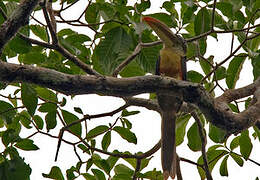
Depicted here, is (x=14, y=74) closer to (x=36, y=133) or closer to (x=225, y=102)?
(x=36, y=133)

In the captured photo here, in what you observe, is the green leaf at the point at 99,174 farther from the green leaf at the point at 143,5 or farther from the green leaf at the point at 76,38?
the green leaf at the point at 143,5

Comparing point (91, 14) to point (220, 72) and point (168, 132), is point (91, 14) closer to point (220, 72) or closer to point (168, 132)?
point (220, 72)

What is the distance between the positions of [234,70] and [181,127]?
85 centimetres

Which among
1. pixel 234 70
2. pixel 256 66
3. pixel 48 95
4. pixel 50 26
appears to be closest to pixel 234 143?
pixel 234 70

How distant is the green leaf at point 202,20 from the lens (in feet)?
12.2

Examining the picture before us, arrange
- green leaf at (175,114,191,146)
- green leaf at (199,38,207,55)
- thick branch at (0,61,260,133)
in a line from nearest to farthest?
1. thick branch at (0,61,260,133)
2. green leaf at (199,38,207,55)
3. green leaf at (175,114,191,146)

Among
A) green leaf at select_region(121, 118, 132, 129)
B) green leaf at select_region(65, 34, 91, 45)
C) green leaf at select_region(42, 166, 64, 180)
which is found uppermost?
green leaf at select_region(65, 34, 91, 45)

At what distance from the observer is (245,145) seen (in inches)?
164

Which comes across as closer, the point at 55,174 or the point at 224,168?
the point at 55,174

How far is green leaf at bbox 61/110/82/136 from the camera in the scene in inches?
155

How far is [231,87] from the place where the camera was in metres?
4.20

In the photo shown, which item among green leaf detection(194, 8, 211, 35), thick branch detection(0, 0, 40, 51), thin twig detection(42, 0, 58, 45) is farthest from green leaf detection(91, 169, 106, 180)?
thick branch detection(0, 0, 40, 51)

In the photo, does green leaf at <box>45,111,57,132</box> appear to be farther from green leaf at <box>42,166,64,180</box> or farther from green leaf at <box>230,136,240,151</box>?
green leaf at <box>230,136,240,151</box>

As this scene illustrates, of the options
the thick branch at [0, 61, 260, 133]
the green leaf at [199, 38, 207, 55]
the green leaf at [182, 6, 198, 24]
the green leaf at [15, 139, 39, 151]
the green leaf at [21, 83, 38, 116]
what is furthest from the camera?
the green leaf at [199, 38, 207, 55]
